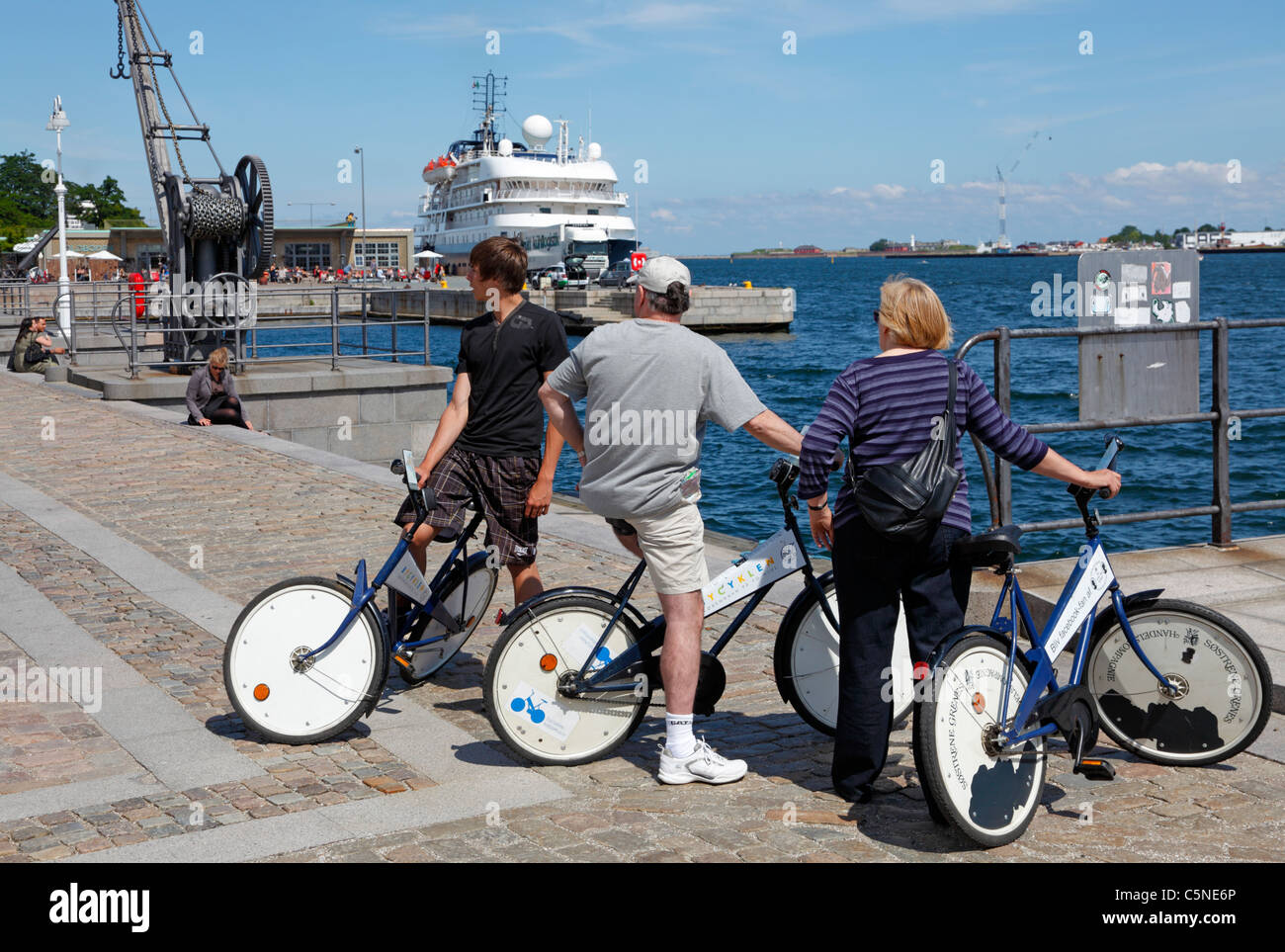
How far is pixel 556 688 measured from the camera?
16.4 ft

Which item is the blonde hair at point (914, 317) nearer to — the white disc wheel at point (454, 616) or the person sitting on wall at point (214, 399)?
the white disc wheel at point (454, 616)

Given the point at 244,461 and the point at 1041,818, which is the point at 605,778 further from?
the point at 244,461

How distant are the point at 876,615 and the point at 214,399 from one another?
43.1 feet

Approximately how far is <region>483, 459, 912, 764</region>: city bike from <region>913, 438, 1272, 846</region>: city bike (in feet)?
2.49

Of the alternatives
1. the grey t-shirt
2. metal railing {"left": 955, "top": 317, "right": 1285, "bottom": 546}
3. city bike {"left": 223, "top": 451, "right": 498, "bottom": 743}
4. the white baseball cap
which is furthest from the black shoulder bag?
metal railing {"left": 955, "top": 317, "right": 1285, "bottom": 546}

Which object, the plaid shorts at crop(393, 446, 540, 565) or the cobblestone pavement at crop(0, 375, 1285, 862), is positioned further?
the plaid shorts at crop(393, 446, 540, 565)

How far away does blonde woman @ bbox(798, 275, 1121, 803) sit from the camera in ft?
14.5

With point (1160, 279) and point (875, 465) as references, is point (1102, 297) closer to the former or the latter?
point (1160, 279)

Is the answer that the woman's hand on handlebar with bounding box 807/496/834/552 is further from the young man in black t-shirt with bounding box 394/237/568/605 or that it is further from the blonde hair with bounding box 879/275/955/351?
the young man in black t-shirt with bounding box 394/237/568/605

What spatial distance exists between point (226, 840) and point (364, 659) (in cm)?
112

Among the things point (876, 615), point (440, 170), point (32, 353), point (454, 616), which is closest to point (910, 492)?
point (876, 615)

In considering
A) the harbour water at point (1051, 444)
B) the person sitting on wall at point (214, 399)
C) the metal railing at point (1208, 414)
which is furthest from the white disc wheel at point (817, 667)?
the person sitting on wall at point (214, 399)

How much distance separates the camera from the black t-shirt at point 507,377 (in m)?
5.95
